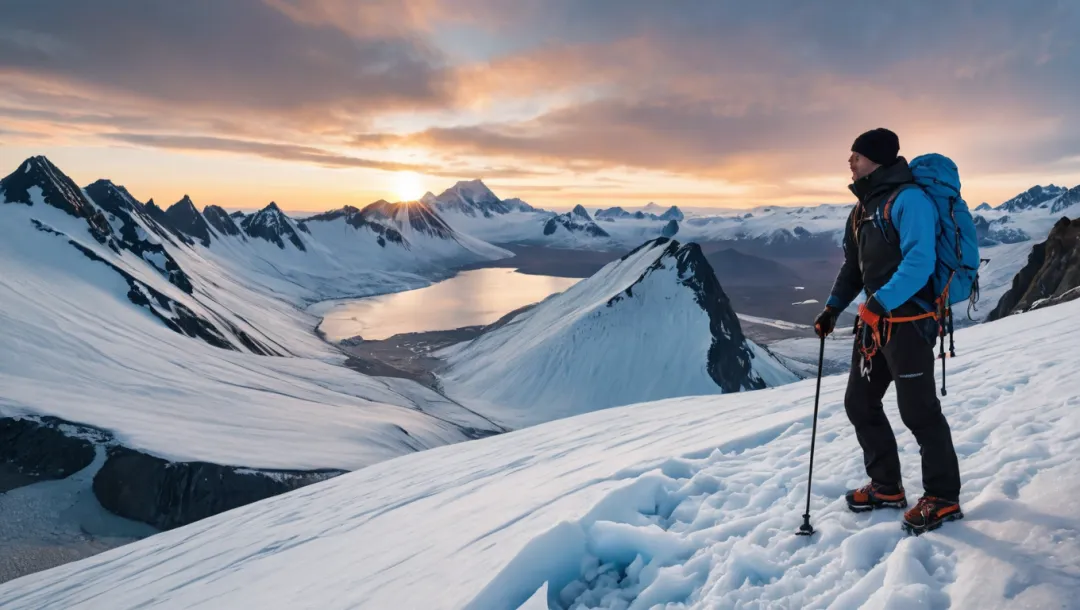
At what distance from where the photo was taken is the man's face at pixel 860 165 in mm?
4574

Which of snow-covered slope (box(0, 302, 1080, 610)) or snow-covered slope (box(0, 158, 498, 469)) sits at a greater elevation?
snow-covered slope (box(0, 302, 1080, 610))

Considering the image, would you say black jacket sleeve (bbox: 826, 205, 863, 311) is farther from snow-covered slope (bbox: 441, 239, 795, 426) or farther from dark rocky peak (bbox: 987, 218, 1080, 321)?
snow-covered slope (bbox: 441, 239, 795, 426)

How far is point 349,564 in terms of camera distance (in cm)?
680

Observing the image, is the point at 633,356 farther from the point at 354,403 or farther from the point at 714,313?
the point at 354,403

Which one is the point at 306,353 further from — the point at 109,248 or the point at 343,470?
the point at 343,470

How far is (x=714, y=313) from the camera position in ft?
269

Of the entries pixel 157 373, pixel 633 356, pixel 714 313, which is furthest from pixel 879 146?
pixel 714 313

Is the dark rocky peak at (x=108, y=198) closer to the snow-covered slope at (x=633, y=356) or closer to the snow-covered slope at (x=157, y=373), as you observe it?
the snow-covered slope at (x=157, y=373)

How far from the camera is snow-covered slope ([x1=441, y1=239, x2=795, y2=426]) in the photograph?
246 ft

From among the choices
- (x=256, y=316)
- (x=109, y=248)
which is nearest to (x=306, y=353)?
(x=256, y=316)

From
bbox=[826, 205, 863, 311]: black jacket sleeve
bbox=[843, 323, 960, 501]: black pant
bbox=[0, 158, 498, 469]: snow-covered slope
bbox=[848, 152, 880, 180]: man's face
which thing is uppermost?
bbox=[848, 152, 880, 180]: man's face

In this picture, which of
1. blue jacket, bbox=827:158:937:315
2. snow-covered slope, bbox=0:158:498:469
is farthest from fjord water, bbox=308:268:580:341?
blue jacket, bbox=827:158:937:315

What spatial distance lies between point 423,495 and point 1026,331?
1291 centimetres

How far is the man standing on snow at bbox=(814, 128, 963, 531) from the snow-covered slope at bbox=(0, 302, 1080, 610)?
28 cm
